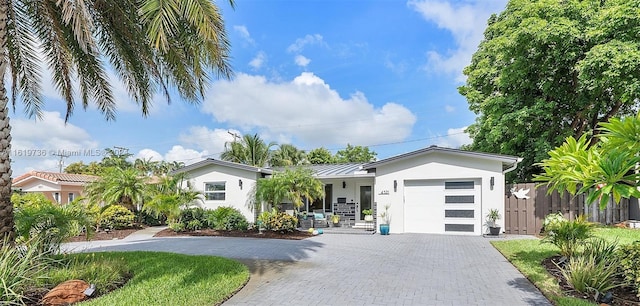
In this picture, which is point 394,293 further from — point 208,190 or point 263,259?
point 208,190

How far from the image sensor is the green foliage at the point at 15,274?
16.6ft

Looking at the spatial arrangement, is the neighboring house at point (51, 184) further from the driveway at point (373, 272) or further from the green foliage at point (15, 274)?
the green foliage at point (15, 274)

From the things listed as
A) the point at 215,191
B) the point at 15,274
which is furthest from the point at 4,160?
the point at 215,191

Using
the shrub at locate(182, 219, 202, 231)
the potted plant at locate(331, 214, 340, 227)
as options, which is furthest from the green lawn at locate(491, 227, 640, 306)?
the shrub at locate(182, 219, 202, 231)

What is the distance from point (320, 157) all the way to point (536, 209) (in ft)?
94.4

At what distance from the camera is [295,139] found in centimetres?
3941

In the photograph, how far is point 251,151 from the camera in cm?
3453

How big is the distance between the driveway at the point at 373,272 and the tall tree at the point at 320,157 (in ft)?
92.8

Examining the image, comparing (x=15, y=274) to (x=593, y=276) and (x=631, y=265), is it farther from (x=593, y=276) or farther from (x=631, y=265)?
(x=631, y=265)

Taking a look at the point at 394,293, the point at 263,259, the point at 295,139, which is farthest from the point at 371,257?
the point at 295,139

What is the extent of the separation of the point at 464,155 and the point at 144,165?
31942mm

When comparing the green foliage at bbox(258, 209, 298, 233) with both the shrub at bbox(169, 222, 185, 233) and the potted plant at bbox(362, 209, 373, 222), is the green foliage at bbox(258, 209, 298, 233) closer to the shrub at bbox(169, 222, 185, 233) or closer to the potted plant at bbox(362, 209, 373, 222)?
the shrub at bbox(169, 222, 185, 233)

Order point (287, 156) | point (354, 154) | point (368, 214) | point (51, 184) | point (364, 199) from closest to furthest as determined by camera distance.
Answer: point (368, 214), point (364, 199), point (51, 184), point (287, 156), point (354, 154)

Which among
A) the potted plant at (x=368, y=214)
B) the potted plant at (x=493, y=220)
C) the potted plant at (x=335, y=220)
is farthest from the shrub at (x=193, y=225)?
the potted plant at (x=493, y=220)
